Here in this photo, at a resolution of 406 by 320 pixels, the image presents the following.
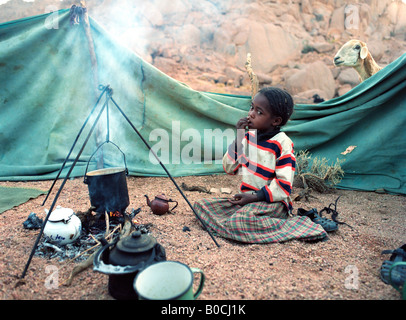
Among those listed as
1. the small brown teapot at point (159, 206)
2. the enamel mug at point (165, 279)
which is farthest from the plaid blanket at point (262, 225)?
the enamel mug at point (165, 279)

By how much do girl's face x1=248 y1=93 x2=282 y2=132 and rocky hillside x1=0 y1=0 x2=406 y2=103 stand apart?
9586 mm

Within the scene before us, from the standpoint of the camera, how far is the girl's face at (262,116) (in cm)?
213

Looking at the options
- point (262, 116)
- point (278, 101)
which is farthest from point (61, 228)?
point (278, 101)

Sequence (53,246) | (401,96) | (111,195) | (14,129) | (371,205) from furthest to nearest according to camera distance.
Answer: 1. (14,129)
2. (401,96)
3. (371,205)
4. (111,195)
5. (53,246)

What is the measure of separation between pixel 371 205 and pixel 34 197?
3.71m

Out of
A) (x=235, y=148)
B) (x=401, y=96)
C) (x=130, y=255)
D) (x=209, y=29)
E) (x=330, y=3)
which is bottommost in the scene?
(x=130, y=255)

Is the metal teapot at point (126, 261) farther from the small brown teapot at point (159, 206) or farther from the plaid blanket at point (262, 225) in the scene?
the small brown teapot at point (159, 206)

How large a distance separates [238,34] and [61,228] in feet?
49.6

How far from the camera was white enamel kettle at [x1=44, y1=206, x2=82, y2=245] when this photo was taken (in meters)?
1.94

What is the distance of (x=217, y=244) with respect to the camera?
6.63 feet

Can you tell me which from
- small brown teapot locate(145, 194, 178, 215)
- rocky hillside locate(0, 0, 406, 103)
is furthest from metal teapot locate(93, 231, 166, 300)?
rocky hillside locate(0, 0, 406, 103)

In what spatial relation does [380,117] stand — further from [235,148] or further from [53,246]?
[53,246]

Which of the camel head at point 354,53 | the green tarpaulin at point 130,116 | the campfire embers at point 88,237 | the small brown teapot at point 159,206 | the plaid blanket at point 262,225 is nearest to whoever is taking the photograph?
the campfire embers at point 88,237

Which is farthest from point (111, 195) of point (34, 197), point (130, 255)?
point (34, 197)
